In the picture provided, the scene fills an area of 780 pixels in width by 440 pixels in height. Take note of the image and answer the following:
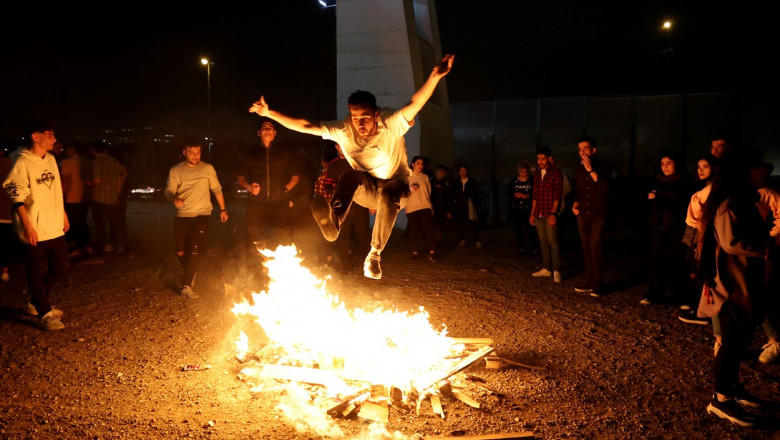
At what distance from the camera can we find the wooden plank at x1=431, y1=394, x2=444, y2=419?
394 cm

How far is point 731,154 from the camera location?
151 inches

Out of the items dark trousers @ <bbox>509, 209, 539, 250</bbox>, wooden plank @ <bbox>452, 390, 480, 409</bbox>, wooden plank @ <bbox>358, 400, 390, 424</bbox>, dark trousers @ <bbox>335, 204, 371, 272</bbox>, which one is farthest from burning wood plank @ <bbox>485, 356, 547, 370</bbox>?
dark trousers @ <bbox>509, 209, 539, 250</bbox>

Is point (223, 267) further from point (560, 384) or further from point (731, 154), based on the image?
point (731, 154)

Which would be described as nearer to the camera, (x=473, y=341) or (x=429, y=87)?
(x=429, y=87)

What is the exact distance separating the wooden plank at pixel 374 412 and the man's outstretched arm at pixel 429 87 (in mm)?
2531

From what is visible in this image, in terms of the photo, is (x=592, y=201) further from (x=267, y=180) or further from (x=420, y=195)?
(x=267, y=180)

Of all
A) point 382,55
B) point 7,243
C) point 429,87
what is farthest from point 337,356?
point 382,55

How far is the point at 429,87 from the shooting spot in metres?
4.62

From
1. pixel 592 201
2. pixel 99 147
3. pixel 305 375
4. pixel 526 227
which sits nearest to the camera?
pixel 305 375

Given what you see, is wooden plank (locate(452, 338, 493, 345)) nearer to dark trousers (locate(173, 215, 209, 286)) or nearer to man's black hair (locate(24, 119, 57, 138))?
dark trousers (locate(173, 215, 209, 286))

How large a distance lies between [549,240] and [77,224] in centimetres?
843

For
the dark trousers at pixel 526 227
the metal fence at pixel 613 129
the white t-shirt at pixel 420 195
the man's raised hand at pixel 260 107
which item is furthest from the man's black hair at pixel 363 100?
the metal fence at pixel 613 129

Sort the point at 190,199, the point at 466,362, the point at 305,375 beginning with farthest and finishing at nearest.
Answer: the point at 190,199, the point at 466,362, the point at 305,375

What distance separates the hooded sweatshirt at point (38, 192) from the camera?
17.9ft
